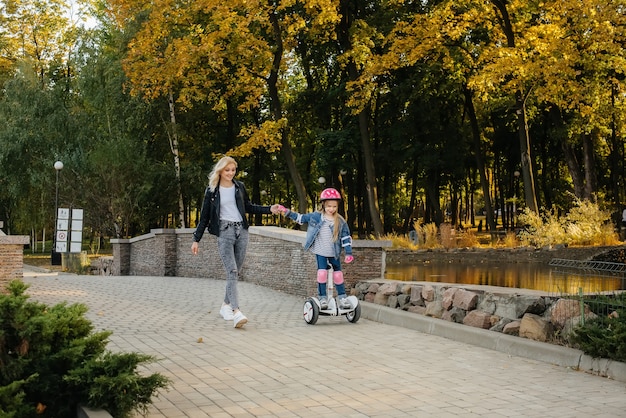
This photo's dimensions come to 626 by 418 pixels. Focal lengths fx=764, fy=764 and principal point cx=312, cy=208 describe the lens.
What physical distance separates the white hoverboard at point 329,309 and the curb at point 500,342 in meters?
0.50

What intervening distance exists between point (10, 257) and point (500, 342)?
8319 millimetres

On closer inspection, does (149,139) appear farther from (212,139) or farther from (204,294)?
(204,294)

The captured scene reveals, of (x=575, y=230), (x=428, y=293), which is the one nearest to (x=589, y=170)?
(x=575, y=230)

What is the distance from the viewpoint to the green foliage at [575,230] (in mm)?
22422

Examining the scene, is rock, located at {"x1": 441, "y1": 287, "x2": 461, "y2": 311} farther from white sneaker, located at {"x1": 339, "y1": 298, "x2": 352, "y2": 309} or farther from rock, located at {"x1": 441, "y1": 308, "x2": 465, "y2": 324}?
white sneaker, located at {"x1": 339, "y1": 298, "x2": 352, "y2": 309}

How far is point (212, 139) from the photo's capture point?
4184cm

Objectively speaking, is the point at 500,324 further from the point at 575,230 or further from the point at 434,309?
the point at 575,230

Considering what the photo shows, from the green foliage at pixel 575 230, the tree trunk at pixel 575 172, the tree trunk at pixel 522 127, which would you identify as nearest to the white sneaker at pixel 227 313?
the green foliage at pixel 575 230

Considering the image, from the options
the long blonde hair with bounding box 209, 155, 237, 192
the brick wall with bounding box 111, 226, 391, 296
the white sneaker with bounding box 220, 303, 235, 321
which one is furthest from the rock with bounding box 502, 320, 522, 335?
the long blonde hair with bounding box 209, 155, 237, 192

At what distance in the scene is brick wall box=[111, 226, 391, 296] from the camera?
12.3 meters

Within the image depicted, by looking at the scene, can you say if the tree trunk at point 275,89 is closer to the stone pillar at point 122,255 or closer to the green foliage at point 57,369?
the stone pillar at point 122,255

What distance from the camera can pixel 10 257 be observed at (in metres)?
12.7

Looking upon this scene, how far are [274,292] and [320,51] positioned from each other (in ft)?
74.3

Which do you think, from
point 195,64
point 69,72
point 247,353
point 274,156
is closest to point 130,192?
point 195,64
